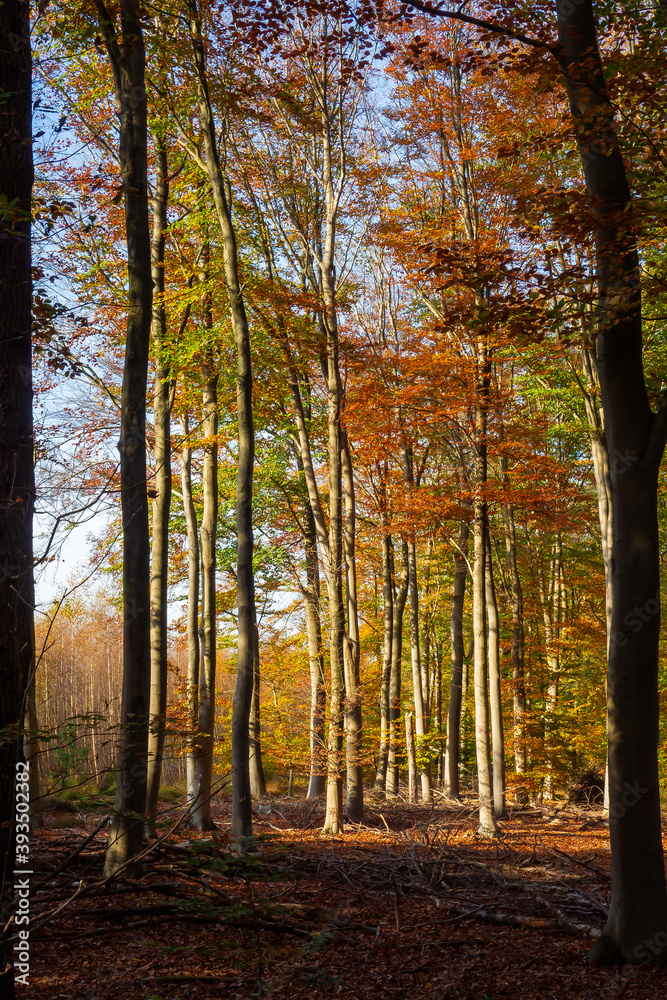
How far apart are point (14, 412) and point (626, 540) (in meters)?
4.30

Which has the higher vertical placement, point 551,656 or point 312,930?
point 551,656

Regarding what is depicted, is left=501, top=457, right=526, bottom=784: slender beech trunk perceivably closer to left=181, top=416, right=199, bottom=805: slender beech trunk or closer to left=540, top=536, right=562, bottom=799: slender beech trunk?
left=540, top=536, right=562, bottom=799: slender beech trunk

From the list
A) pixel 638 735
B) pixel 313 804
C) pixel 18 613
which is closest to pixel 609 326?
pixel 638 735

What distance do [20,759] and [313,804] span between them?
13289 mm

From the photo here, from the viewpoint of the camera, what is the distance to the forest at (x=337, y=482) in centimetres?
474

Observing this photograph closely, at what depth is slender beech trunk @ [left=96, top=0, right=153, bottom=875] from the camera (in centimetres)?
602

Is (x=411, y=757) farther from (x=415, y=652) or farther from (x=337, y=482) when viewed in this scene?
(x=337, y=482)

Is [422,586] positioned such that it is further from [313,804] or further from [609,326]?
[609,326]

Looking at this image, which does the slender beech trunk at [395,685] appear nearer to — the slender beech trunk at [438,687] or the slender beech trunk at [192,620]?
the slender beech trunk at [438,687]

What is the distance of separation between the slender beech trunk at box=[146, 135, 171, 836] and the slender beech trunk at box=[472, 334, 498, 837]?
505cm

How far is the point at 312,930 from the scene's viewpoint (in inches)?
219

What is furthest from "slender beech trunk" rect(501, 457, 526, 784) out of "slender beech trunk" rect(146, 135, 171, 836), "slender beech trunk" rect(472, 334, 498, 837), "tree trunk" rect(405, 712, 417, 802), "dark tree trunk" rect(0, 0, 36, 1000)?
"dark tree trunk" rect(0, 0, 36, 1000)

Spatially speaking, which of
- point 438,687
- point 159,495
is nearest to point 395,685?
point 438,687

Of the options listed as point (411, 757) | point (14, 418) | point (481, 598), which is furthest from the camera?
point (411, 757)
